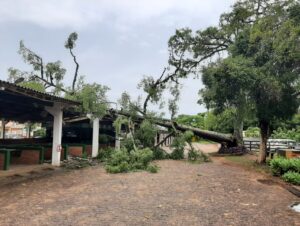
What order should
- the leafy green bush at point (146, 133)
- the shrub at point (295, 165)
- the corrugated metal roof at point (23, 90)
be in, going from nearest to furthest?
1. the corrugated metal roof at point (23, 90)
2. the shrub at point (295, 165)
3. the leafy green bush at point (146, 133)

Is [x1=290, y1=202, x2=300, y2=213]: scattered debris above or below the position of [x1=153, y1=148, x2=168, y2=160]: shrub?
below

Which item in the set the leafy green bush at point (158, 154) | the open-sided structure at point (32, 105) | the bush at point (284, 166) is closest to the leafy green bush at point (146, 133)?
the leafy green bush at point (158, 154)

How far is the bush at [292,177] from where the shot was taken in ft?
38.3

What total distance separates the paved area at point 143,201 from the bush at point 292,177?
1007 millimetres

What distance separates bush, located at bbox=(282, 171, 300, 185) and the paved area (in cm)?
101

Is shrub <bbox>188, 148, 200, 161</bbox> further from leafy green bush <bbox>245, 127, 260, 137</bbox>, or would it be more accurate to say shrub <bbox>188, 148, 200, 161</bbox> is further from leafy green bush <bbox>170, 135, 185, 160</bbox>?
leafy green bush <bbox>245, 127, 260, 137</bbox>

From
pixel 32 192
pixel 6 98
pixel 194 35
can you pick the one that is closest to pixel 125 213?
pixel 32 192

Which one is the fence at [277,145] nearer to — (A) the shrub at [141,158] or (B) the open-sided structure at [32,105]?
(A) the shrub at [141,158]

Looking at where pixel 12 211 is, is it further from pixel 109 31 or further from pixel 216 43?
pixel 216 43

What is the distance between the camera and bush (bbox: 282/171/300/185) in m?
11.7

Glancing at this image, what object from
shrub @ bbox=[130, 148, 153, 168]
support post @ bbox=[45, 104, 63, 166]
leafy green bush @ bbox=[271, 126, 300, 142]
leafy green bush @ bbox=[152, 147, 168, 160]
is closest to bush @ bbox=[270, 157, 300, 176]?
shrub @ bbox=[130, 148, 153, 168]

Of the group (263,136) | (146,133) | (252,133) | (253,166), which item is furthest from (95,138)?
(252,133)

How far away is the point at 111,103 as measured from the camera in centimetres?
1834

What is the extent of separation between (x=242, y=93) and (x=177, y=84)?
678cm
